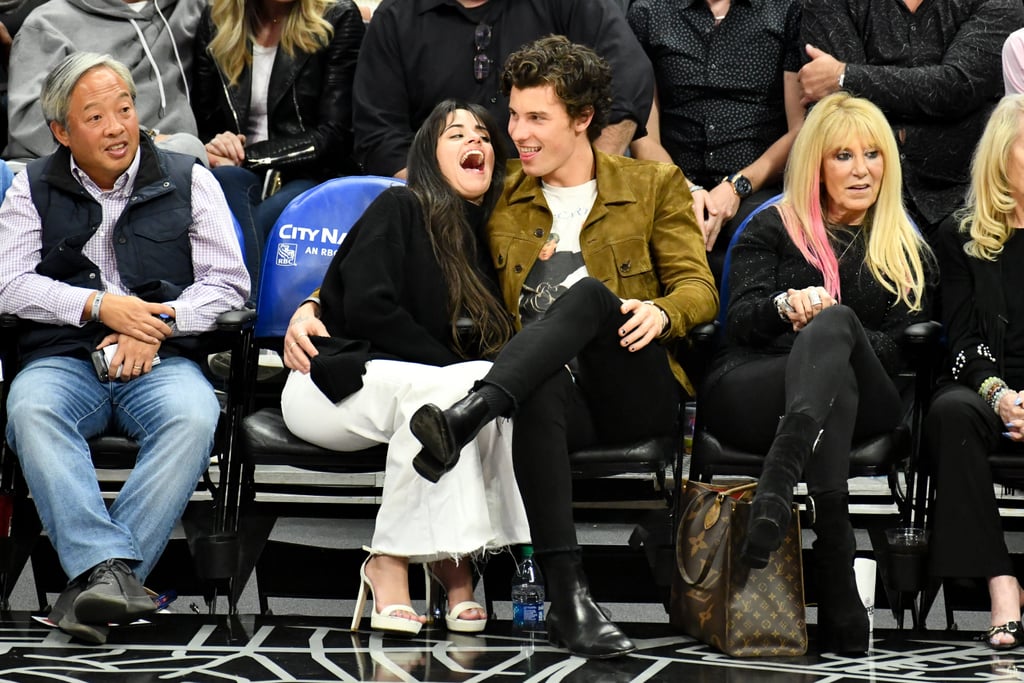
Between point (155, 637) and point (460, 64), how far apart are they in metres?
2.06

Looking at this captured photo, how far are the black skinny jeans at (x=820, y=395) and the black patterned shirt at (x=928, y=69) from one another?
4.06 ft

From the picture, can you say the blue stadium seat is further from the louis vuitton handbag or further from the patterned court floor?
the louis vuitton handbag

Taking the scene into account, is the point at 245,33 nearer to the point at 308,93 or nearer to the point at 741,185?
the point at 308,93

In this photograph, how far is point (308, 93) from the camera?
4.79 meters

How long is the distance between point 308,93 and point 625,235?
153 cm

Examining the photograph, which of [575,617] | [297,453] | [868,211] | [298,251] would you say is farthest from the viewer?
[298,251]

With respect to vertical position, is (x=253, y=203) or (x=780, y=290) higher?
(x=253, y=203)

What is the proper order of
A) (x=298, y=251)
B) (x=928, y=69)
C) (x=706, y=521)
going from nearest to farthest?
1. (x=706, y=521)
2. (x=298, y=251)
3. (x=928, y=69)

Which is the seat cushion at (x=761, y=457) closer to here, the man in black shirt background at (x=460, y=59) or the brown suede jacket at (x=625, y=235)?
the brown suede jacket at (x=625, y=235)

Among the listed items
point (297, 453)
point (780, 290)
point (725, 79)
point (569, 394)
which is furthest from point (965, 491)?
point (725, 79)

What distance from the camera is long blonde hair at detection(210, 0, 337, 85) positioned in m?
4.74

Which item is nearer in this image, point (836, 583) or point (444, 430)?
point (444, 430)

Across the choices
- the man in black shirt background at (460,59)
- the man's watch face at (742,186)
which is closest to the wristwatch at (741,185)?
the man's watch face at (742,186)

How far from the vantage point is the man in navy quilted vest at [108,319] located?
3377 millimetres
